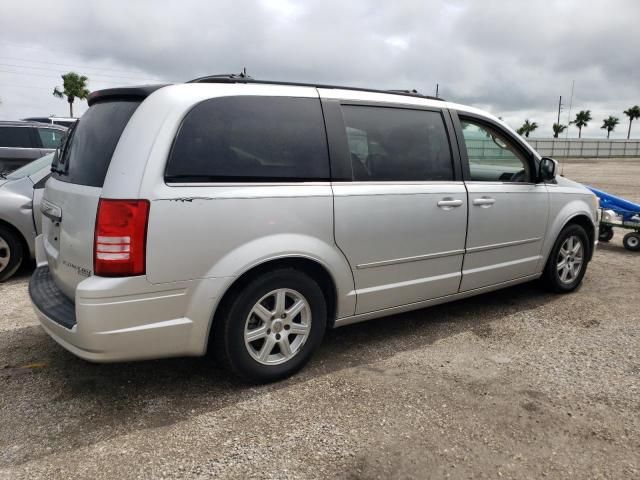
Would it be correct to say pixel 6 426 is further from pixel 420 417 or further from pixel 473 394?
pixel 473 394

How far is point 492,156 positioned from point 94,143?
3134mm

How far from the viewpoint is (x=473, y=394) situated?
10.4 feet

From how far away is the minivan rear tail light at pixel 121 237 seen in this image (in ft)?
8.62

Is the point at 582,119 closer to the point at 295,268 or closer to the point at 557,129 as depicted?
the point at 557,129

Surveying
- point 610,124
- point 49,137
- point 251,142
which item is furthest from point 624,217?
point 610,124

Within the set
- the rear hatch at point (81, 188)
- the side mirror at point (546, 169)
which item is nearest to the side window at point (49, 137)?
the rear hatch at point (81, 188)

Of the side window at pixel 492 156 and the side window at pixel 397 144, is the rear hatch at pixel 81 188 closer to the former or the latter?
the side window at pixel 397 144

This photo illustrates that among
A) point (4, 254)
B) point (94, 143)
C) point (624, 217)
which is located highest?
point (94, 143)

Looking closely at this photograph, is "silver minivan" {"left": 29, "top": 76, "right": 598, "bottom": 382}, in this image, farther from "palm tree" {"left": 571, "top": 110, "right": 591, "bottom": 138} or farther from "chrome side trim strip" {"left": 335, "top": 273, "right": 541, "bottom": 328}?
"palm tree" {"left": 571, "top": 110, "right": 591, "bottom": 138}

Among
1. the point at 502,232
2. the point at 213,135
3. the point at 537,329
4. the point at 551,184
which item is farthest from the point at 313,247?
the point at 551,184

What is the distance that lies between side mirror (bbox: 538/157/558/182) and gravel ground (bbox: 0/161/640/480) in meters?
1.35

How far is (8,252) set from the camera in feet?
17.9

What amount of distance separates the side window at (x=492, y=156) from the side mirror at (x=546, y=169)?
110 mm

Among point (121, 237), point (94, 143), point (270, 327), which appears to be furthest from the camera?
point (270, 327)
